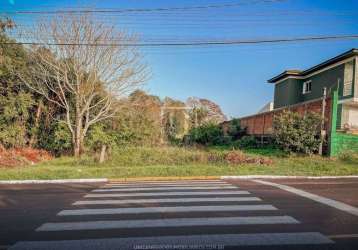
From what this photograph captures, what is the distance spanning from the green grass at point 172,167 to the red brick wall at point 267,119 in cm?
307

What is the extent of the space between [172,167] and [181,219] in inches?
350

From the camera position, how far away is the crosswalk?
184 inches

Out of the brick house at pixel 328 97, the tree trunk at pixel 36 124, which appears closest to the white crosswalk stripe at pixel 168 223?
the brick house at pixel 328 97

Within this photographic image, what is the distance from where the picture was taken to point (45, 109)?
2245cm

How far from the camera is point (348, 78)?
23.7 m

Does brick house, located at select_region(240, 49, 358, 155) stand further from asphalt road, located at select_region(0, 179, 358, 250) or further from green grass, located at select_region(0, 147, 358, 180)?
asphalt road, located at select_region(0, 179, 358, 250)

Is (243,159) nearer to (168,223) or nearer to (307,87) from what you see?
(168,223)

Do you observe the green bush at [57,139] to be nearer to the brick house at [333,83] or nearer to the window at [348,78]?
the brick house at [333,83]

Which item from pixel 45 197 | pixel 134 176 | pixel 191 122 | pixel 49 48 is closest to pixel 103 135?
pixel 49 48

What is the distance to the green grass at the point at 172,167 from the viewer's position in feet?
44.3

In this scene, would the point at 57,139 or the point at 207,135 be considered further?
the point at 207,135

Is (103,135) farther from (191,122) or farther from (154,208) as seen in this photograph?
(191,122)

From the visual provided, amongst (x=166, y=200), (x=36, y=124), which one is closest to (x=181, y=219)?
(x=166, y=200)

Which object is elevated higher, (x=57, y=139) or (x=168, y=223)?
(x=57, y=139)
